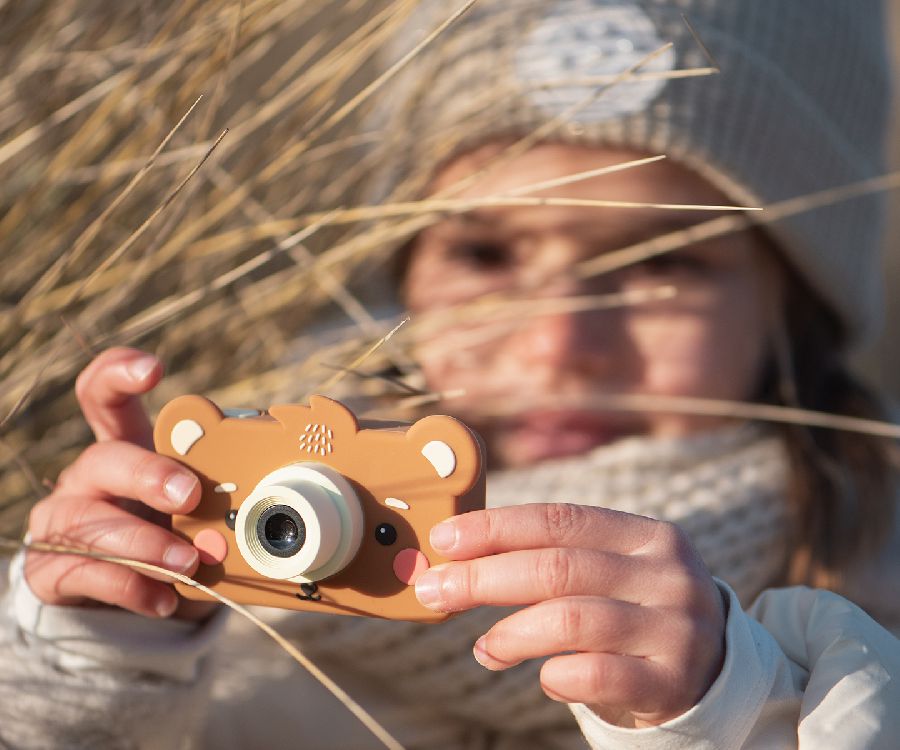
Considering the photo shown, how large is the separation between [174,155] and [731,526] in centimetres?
52

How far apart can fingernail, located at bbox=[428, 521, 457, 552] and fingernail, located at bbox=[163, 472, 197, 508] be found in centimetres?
10

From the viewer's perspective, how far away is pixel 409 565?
36cm

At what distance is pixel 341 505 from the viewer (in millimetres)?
346

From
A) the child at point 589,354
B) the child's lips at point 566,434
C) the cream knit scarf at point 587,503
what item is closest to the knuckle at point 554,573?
the child at point 589,354

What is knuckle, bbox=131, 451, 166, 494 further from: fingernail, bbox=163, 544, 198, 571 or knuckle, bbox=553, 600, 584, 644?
knuckle, bbox=553, 600, 584, 644

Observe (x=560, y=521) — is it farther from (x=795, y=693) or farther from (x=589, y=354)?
(x=589, y=354)

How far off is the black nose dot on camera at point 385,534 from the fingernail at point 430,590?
19mm

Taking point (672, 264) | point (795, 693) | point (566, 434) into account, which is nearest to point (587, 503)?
point (566, 434)

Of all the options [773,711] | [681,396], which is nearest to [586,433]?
[681,396]

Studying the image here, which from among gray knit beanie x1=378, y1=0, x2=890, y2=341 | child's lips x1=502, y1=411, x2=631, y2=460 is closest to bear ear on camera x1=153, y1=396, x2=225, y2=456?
Answer: gray knit beanie x1=378, y1=0, x2=890, y2=341

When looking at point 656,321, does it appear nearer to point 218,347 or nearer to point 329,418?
point 218,347

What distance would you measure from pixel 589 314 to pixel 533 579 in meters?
0.51

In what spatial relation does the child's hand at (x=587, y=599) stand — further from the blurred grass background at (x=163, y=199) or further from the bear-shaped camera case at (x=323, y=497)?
the blurred grass background at (x=163, y=199)

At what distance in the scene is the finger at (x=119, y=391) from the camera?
0.47 metres
